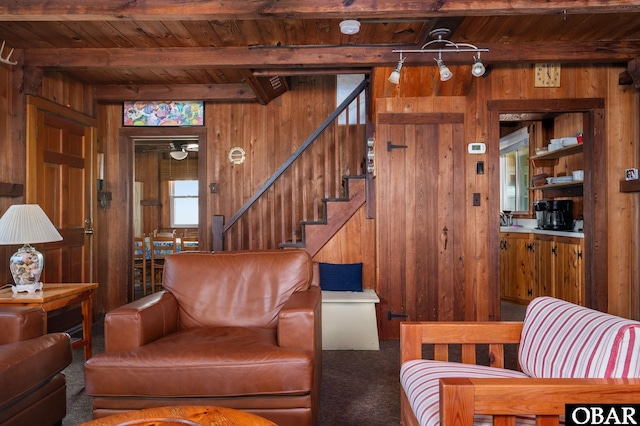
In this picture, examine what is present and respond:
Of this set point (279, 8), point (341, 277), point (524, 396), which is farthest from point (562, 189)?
point (524, 396)

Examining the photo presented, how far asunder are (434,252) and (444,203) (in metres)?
0.47

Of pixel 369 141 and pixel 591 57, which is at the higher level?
pixel 591 57

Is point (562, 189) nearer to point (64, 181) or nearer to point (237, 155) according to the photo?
point (237, 155)

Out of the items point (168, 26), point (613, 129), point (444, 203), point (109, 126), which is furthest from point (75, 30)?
point (613, 129)

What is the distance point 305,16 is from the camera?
2.76m

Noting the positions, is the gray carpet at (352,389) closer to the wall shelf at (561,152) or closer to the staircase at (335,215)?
the staircase at (335,215)

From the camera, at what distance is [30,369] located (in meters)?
1.91

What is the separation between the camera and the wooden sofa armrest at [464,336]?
1840 millimetres

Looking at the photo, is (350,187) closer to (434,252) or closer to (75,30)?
(434,252)

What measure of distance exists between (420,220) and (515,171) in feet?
12.1

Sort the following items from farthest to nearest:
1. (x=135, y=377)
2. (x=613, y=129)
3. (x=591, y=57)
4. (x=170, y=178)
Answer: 1. (x=170, y=178)
2. (x=613, y=129)
3. (x=591, y=57)
4. (x=135, y=377)

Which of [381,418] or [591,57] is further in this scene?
[591,57]

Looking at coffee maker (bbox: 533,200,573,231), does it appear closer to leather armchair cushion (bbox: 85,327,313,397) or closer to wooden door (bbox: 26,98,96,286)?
leather armchair cushion (bbox: 85,327,313,397)

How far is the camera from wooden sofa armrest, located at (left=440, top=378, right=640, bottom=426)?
1141 mm
